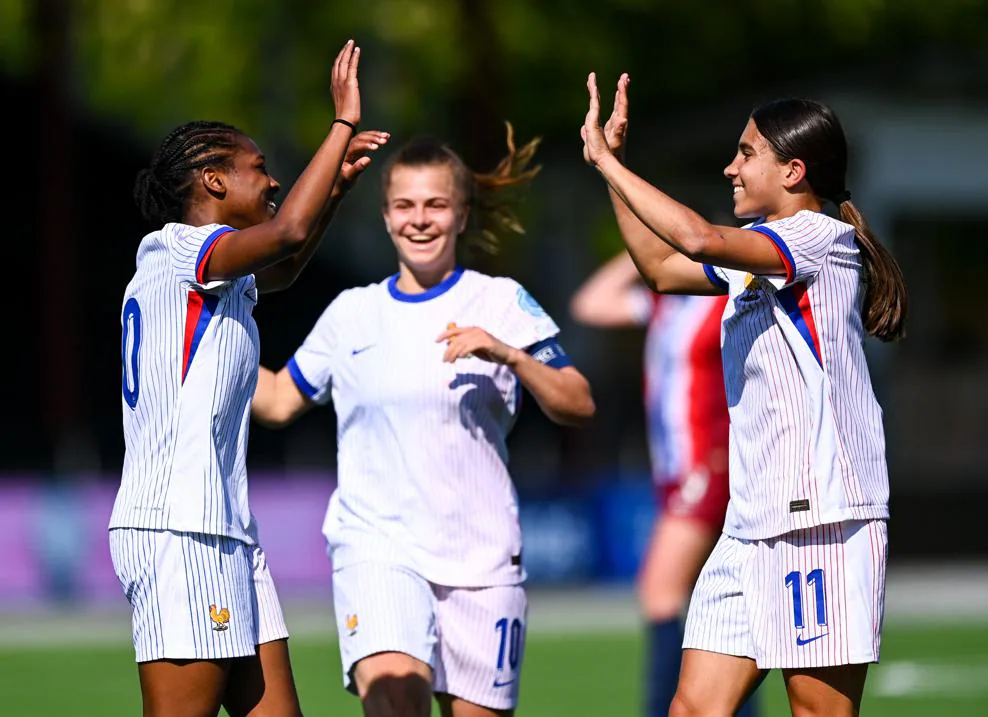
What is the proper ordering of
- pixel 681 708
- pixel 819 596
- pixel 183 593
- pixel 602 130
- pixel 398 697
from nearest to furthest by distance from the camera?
1. pixel 183 593
2. pixel 819 596
3. pixel 602 130
4. pixel 681 708
5. pixel 398 697

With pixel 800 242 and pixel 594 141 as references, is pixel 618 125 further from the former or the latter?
pixel 800 242

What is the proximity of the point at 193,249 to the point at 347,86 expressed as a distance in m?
0.59

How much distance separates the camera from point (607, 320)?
7527 millimetres

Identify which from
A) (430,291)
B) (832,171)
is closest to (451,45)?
(430,291)

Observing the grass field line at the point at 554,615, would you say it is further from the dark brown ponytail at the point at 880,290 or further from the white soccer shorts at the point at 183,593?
the dark brown ponytail at the point at 880,290

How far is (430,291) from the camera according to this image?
5.59 metres

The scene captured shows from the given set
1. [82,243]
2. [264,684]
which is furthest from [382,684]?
[82,243]

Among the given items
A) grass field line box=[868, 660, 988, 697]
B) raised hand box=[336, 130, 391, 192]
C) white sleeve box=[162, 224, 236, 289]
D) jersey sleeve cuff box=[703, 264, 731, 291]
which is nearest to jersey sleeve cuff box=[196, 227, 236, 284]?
white sleeve box=[162, 224, 236, 289]

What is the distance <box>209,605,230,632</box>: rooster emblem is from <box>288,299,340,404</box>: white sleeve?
1293 mm

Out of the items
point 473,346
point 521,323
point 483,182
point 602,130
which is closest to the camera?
point 602,130

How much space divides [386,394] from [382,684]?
900 millimetres

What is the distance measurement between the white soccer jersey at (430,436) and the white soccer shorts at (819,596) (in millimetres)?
1058

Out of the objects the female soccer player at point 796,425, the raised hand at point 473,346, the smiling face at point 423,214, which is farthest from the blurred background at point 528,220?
the female soccer player at point 796,425

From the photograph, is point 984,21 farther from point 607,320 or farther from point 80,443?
point 607,320
